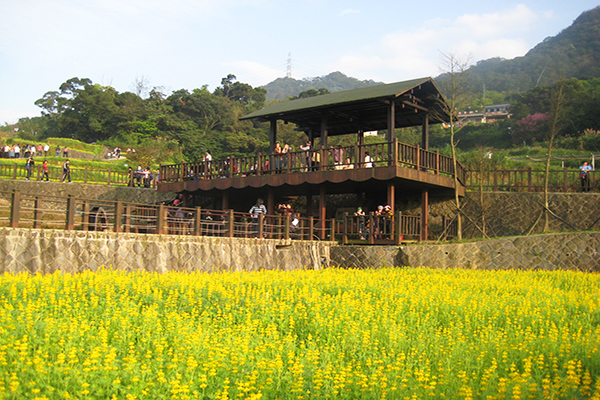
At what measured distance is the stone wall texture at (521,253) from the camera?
20.0m

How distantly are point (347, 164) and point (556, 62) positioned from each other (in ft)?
259

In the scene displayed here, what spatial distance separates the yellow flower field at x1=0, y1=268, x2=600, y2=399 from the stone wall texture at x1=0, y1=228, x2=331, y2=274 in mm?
1582

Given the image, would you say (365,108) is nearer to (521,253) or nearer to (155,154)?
(521,253)

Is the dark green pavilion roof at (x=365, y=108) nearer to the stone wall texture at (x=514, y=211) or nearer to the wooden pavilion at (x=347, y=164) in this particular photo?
the wooden pavilion at (x=347, y=164)

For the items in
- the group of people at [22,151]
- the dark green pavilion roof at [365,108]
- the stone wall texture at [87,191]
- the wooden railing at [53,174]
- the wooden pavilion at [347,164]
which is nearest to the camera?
the wooden pavilion at [347,164]

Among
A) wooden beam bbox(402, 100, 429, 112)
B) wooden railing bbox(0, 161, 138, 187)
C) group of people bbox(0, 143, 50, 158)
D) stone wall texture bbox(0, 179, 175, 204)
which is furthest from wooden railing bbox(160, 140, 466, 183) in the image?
group of people bbox(0, 143, 50, 158)

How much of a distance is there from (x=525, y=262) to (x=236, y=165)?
43.4 feet

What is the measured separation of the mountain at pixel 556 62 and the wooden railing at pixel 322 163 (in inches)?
2274

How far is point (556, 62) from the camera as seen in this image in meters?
85.3

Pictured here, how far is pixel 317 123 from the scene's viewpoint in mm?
26891

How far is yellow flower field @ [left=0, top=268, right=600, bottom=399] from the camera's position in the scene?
6.05 metres

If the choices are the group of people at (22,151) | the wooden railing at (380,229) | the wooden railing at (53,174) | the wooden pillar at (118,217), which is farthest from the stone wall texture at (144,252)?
the group of people at (22,151)

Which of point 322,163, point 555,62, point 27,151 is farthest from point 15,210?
point 555,62

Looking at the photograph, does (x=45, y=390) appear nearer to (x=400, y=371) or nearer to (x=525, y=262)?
(x=400, y=371)
